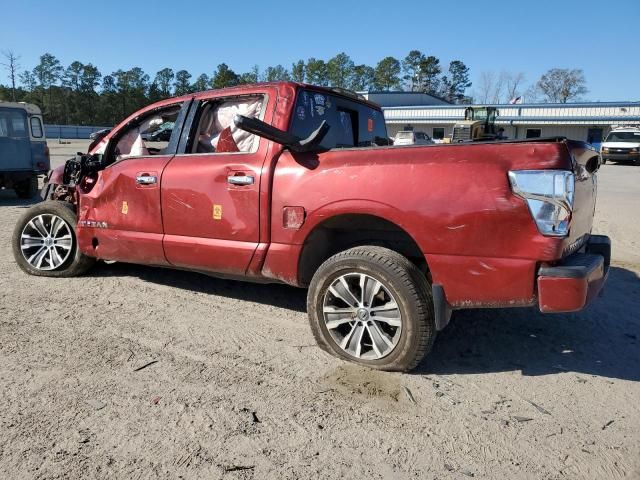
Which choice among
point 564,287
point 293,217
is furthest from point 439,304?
point 293,217

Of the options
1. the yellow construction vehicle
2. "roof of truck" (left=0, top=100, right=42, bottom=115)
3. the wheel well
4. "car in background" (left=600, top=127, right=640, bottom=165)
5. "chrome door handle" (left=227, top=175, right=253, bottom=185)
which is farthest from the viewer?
the yellow construction vehicle

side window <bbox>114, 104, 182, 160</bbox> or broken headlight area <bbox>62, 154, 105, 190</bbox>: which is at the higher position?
side window <bbox>114, 104, 182, 160</bbox>

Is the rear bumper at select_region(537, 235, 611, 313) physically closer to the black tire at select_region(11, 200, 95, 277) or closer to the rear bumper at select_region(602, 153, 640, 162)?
the black tire at select_region(11, 200, 95, 277)

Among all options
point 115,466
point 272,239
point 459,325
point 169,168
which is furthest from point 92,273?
point 459,325

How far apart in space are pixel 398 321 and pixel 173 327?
73.3 inches

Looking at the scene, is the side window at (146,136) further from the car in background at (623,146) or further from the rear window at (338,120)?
the car in background at (623,146)

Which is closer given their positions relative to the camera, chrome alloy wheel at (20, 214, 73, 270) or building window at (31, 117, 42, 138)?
chrome alloy wheel at (20, 214, 73, 270)

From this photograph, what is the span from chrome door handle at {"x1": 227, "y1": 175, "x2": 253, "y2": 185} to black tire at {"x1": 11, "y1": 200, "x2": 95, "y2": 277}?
86.5 inches

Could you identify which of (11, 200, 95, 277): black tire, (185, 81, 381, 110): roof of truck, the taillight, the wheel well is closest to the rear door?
(11, 200, 95, 277): black tire

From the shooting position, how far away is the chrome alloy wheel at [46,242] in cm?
520

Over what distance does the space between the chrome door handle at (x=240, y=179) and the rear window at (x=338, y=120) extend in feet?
1.67

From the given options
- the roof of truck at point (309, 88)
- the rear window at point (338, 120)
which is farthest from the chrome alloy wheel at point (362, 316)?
the roof of truck at point (309, 88)

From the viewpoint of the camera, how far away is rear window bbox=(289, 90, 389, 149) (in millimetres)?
3961

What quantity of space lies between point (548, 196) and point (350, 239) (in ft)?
4.87
